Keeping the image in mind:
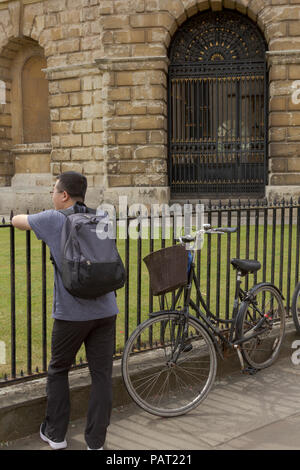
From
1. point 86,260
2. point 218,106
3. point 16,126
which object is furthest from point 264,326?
point 16,126

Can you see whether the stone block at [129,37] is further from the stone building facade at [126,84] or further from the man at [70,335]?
the man at [70,335]

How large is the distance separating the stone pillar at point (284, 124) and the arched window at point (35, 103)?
7.40 m

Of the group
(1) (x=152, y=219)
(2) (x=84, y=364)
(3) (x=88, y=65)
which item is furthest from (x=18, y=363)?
(3) (x=88, y=65)

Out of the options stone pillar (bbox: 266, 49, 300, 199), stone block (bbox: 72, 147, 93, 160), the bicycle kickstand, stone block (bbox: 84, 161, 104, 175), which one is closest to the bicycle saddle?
the bicycle kickstand

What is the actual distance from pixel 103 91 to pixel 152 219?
12.0 m

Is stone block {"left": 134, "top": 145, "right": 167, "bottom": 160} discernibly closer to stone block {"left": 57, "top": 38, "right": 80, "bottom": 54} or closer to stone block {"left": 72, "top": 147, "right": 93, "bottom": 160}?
stone block {"left": 72, "top": 147, "right": 93, "bottom": 160}

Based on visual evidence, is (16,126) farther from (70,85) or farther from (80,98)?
(80,98)

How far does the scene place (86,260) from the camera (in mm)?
3256

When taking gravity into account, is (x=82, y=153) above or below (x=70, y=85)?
below

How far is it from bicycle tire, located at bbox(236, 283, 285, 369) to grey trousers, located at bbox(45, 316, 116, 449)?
144 cm

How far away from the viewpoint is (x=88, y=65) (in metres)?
16.3

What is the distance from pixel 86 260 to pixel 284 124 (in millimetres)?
12884

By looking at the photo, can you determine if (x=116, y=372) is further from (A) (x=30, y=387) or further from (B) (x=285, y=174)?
(B) (x=285, y=174)

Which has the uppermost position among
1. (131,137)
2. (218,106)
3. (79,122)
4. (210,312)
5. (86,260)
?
(218,106)
